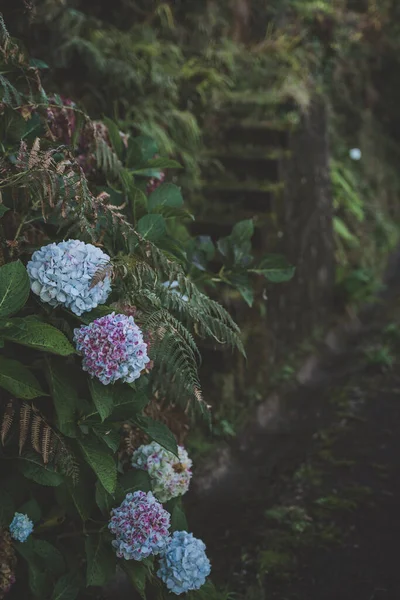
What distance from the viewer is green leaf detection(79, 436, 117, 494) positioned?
Answer: 240 cm

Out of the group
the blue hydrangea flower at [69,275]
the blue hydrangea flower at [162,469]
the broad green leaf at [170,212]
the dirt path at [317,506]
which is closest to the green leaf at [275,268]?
the broad green leaf at [170,212]

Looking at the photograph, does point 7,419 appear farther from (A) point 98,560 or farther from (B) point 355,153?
(B) point 355,153

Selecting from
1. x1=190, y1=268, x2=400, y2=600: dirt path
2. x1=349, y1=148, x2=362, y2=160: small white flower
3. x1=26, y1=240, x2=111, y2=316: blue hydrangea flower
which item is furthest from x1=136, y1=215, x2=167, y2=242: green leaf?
x1=349, y1=148, x2=362, y2=160: small white flower

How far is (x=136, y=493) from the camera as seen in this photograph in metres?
2.61

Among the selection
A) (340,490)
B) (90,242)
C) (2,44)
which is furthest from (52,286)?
(340,490)

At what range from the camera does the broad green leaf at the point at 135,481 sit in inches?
108

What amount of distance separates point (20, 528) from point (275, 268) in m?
1.64

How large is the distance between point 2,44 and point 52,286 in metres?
1.02

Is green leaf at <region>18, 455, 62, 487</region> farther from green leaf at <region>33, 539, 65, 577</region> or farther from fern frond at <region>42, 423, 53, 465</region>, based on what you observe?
green leaf at <region>33, 539, 65, 577</region>

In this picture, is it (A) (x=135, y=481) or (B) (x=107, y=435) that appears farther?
(A) (x=135, y=481)

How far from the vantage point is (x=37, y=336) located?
2.32m

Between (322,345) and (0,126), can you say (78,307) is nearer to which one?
(0,126)

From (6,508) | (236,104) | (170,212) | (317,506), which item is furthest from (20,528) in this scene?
(236,104)

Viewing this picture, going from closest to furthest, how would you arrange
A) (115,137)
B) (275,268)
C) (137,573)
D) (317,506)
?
1. (137,573)
2. (115,137)
3. (275,268)
4. (317,506)
